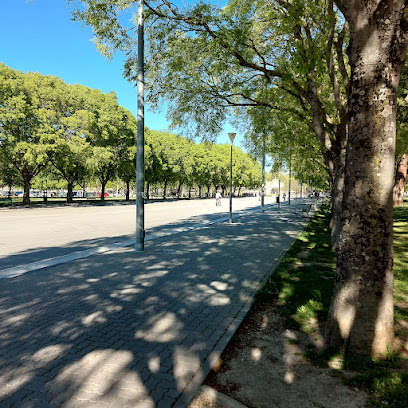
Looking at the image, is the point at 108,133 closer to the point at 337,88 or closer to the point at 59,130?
the point at 59,130

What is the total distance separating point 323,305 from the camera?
4762 millimetres

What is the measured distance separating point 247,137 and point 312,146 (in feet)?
11.8

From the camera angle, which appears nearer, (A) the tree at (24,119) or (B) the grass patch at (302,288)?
(B) the grass patch at (302,288)

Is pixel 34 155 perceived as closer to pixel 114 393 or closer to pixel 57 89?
pixel 57 89

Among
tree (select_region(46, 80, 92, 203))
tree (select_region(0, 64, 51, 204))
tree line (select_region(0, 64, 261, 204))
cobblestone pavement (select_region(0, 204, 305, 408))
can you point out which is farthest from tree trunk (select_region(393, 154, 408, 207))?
tree (select_region(0, 64, 51, 204))

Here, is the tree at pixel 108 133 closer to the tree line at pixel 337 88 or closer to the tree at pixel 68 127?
A: the tree at pixel 68 127

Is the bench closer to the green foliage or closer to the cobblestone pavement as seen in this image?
the green foliage

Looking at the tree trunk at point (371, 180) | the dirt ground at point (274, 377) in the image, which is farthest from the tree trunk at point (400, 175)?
the dirt ground at point (274, 377)

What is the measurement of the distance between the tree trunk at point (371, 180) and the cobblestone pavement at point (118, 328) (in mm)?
1530

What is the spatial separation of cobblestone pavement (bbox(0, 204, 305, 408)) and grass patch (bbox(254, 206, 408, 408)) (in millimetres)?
Result: 508

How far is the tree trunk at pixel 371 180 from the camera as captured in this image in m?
3.16

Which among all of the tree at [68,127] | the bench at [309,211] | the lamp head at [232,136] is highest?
the tree at [68,127]

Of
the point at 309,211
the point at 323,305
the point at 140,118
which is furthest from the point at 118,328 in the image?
the point at 309,211

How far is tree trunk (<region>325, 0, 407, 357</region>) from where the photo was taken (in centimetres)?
316
